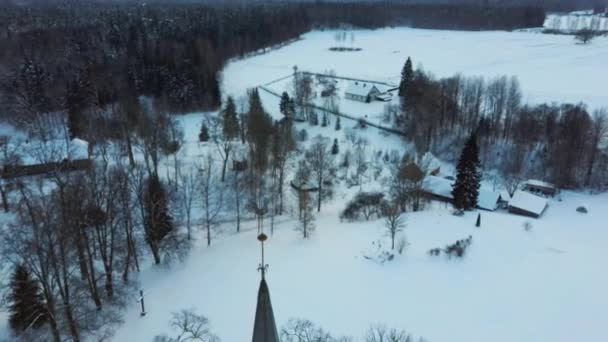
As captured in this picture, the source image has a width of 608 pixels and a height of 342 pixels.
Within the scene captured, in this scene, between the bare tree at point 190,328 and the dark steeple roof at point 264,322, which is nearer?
the dark steeple roof at point 264,322

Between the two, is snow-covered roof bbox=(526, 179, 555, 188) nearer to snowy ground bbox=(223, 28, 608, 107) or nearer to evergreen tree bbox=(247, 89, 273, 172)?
evergreen tree bbox=(247, 89, 273, 172)

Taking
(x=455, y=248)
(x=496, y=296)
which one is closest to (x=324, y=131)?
(x=455, y=248)

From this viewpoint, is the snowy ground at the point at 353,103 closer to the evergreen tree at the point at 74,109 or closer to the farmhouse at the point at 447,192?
the farmhouse at the point at 447,192

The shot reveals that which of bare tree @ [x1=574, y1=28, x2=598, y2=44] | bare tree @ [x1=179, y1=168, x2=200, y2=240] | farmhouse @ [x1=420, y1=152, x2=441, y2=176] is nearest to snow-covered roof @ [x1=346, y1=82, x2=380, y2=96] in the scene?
farmhouse @ [x1=420, y1=152, x2=441, y2=176]

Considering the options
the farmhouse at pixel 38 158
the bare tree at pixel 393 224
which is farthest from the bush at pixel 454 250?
the farmhouse at pixel 38 158

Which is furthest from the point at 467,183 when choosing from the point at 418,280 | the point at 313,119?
the point at 313,119

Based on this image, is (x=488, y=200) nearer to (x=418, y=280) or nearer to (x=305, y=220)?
(x=418, y=280)
